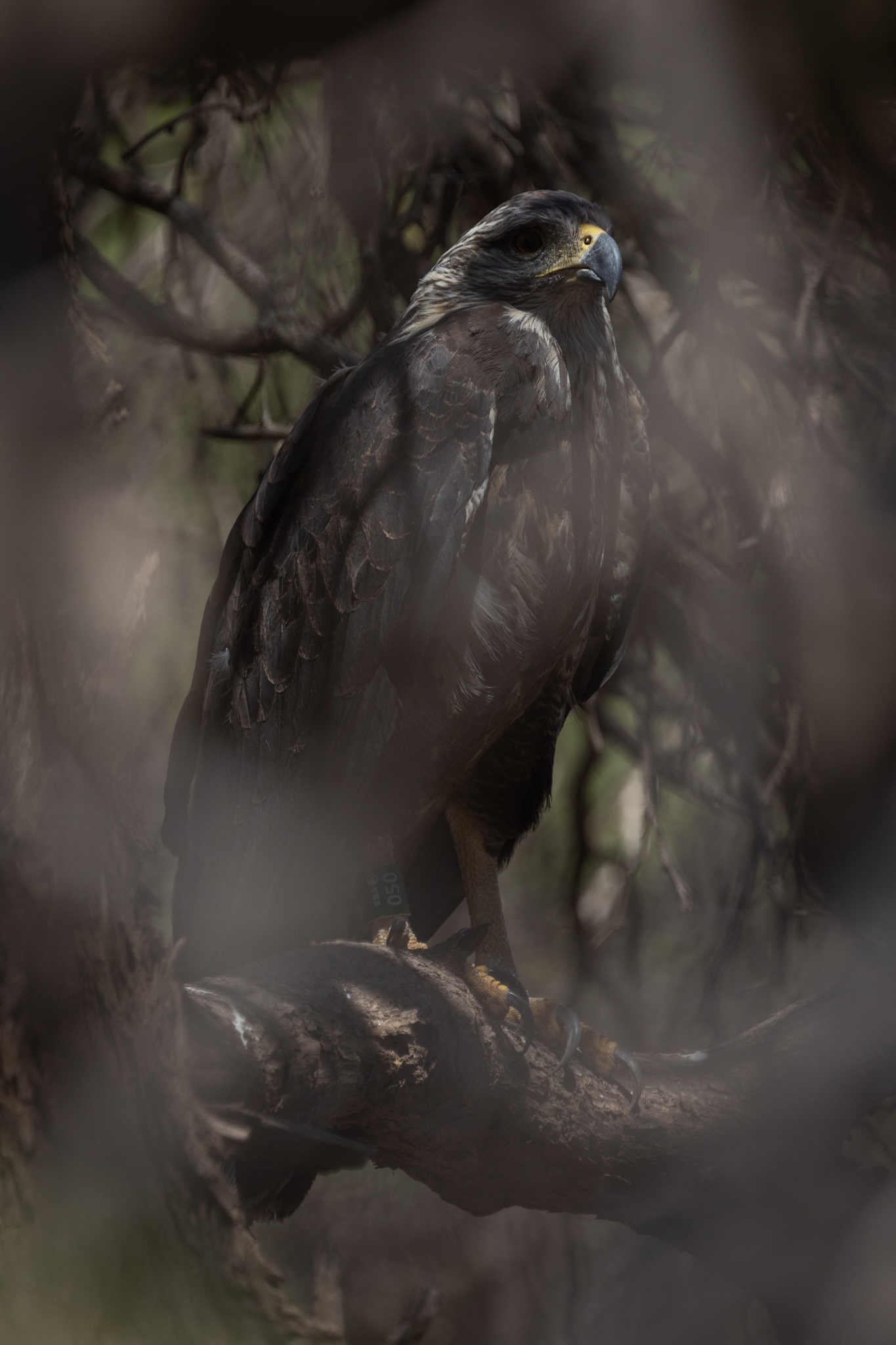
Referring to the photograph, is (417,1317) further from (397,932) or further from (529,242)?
(529,242)

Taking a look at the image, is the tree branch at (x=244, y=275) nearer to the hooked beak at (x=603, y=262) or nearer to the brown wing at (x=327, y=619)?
the brown wing at (x=327, y=619)

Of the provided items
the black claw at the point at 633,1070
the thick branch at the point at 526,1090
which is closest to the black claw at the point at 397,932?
the thick branch at the point at 526,1090

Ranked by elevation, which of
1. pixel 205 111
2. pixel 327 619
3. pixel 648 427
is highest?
pixel 205 111

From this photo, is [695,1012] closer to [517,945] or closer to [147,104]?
[517,945]

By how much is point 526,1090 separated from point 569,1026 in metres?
0.19

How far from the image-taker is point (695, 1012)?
2.11 meters

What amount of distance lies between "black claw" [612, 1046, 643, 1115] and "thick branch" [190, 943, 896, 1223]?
14 mm

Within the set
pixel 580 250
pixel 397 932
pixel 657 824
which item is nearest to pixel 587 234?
pixel 580 250

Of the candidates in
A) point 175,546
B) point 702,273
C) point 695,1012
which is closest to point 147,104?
point 175,546

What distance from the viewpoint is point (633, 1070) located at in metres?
1.49

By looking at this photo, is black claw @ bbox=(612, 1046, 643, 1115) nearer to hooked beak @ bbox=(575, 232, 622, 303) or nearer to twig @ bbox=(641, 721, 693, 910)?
twig @ bbox=(641, 721, 693, 910)

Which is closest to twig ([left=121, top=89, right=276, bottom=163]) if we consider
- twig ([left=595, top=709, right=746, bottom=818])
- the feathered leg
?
the feathered leg

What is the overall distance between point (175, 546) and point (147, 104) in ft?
2.26

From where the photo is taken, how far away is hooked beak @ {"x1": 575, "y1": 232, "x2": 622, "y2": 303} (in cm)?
167
